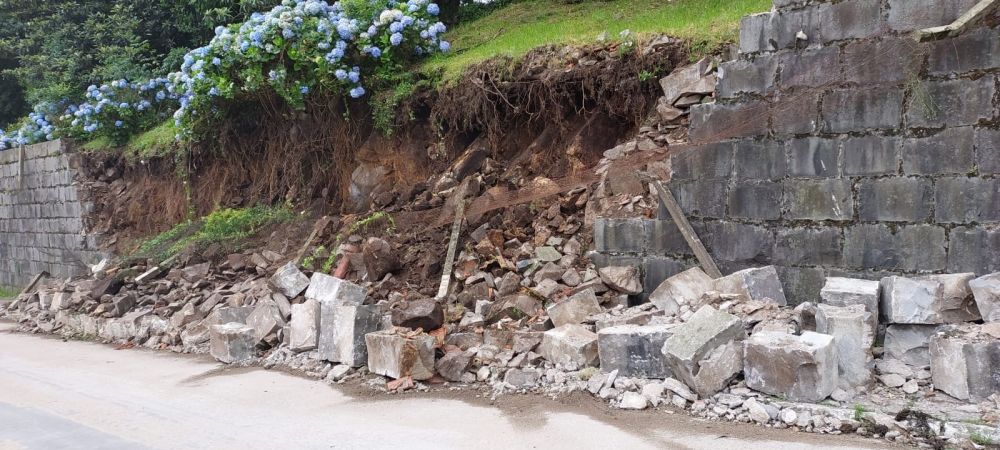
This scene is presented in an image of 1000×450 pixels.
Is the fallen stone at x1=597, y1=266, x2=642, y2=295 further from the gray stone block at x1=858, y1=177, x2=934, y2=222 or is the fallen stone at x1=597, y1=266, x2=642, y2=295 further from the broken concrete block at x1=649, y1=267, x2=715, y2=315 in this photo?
the gray stone block at x1=858, y1=177, x2=934, y2=222

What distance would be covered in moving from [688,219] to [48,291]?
11.0 metres

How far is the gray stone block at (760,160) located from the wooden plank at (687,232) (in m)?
0.62

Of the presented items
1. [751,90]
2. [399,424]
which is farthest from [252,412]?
[751,90]

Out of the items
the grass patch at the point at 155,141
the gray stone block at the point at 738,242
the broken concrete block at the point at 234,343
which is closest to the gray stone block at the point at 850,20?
the gray stone block at the point at 738,242

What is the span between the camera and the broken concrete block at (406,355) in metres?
6.08

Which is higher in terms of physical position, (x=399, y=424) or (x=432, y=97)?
(x=432, y=97)

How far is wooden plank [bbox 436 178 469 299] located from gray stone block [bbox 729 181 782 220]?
3.00 meters

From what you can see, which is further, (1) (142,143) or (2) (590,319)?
(1) (142,143)

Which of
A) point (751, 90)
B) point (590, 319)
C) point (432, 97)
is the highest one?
point (432, 97)

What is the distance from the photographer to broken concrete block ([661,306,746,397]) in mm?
4973

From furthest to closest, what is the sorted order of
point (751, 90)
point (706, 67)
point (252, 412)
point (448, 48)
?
point (448, 48) → point (706, 67) → point (751, 90) → point (252, 412)

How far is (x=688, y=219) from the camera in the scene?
21.4 ft

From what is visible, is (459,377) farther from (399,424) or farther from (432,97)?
(432,97)

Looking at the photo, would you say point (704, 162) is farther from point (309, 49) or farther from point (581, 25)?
point (309, 49)
